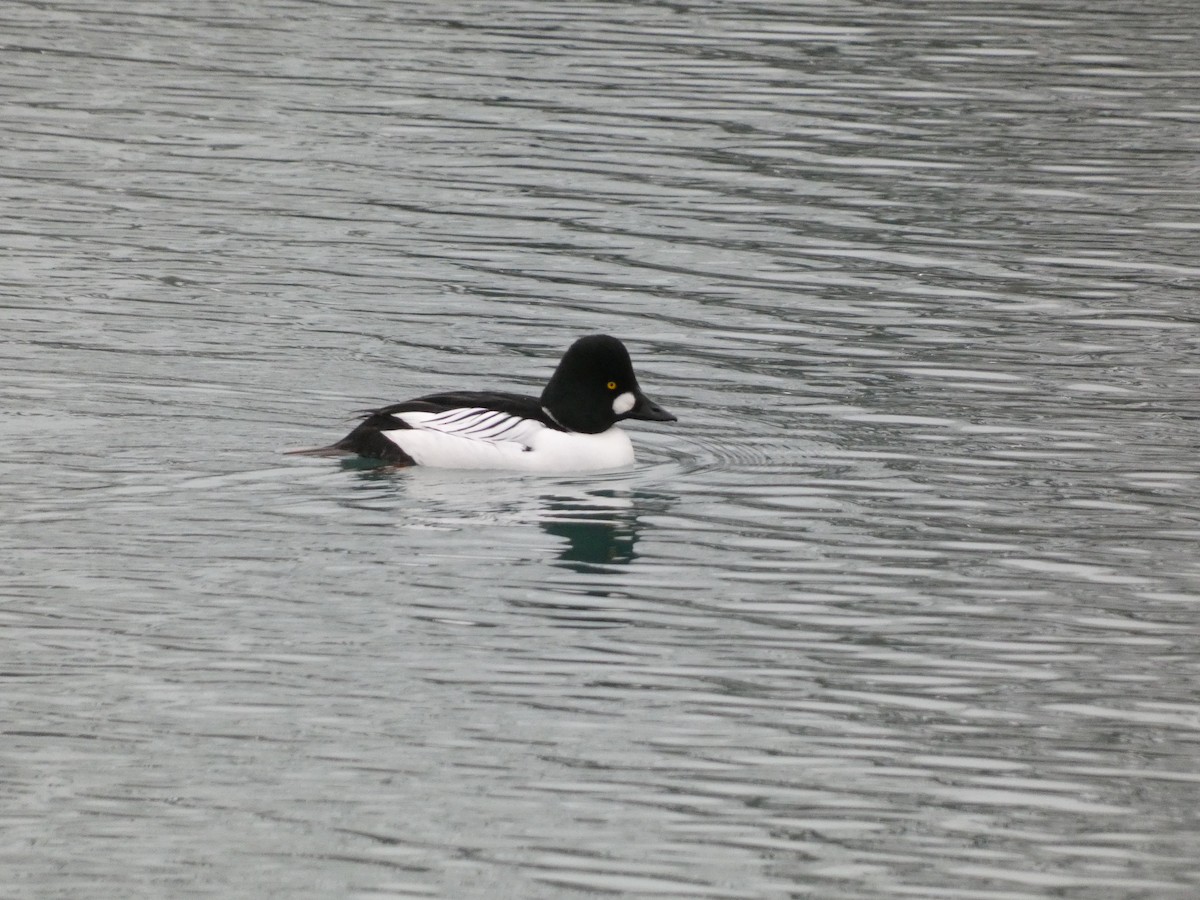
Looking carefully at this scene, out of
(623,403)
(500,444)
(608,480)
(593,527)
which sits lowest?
(593,527)

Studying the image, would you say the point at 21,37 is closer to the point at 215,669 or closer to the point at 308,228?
the point at 308,228

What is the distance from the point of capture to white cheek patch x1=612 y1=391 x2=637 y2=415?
531 inches

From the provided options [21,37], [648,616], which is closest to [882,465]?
[648,616]

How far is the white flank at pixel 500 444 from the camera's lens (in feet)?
43.0

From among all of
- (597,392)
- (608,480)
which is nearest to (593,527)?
(608,480)

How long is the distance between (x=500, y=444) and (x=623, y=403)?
2.68 ft

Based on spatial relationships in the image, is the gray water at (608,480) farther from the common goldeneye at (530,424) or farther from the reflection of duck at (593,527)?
the common goldeneye at (530,424)

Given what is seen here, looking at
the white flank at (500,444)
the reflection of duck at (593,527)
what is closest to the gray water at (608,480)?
the reflection of duck at (593,527)

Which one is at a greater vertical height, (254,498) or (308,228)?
(308,228)

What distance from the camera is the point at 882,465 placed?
522 inches

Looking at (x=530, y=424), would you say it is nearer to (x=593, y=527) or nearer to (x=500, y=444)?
(x=500, y=444)

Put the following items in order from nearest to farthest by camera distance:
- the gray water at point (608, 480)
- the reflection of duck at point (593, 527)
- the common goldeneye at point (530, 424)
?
1. the gray water at point (608, 480)
2. the reflection of duck at point (593, 527)
3. the common goldeneye at point (530, 424)

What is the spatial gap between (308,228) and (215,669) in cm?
1009

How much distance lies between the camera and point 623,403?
44.3ft
